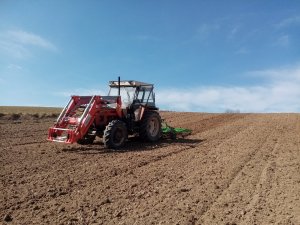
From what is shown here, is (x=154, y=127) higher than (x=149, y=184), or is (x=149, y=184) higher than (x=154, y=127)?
(x=154, y=127)

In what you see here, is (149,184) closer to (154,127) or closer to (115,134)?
(115,134)

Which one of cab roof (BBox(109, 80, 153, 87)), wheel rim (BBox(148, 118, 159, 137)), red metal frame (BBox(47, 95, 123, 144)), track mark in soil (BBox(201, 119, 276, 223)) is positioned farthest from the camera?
wheel rim (BBox(148, 118, 159, 137))

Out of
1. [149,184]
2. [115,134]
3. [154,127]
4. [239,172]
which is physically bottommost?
[149,184]

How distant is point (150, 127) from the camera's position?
1366cm

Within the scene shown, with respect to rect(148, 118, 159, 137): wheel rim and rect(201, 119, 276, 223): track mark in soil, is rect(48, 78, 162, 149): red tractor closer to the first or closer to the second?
rect(148, 118, 159, 137): wheel rim

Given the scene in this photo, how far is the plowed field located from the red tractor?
479mm

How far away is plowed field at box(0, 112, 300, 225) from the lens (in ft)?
18.1

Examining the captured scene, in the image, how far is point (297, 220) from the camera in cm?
541

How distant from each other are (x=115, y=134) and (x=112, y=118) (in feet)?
2.64

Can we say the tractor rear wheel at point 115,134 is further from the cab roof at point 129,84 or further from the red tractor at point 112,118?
the cab roof at point 129,84

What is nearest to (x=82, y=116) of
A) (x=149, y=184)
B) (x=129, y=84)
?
(x=129, y=84)

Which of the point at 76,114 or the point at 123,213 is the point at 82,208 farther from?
the point at 76,114

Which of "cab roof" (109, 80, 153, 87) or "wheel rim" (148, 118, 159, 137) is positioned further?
"wheel rim" (148, 118, 159, 137)

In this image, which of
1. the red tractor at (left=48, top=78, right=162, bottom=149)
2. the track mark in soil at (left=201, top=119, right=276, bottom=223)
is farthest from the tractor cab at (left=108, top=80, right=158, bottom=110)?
the track mark in soil at (left=201, top=119, right=276, bottom=223)
